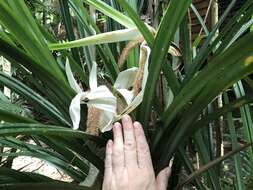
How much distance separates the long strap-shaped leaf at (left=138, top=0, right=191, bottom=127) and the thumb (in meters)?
0.10

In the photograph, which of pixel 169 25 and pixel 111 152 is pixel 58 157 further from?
pixel 169 25

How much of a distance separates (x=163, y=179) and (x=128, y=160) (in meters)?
0.06

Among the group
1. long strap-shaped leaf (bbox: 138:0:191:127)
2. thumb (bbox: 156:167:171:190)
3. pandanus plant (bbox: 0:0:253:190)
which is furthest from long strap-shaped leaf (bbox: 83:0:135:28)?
thumb (bbox: 156:167:171:190)

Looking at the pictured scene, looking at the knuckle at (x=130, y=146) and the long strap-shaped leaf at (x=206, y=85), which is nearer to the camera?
the long strap-shaped leaf at (x=206, y=85)

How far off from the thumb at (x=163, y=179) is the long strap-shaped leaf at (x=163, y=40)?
0.10 m

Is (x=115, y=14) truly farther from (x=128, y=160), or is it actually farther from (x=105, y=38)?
(x=128, y=160)

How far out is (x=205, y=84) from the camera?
541mm

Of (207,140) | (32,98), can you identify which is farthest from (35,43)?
(207,140)

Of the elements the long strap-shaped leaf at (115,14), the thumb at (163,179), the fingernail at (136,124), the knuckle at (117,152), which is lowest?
the thumb at (163,179)

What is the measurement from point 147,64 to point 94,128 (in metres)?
0.12

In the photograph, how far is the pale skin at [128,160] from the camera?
24.7 inches

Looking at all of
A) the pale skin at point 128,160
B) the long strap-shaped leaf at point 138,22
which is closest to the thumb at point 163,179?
the pale skin at point 128,160

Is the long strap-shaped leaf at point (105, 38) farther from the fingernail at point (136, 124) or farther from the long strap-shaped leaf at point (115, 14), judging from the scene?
the fingernail at point (136, 124)

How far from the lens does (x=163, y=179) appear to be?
2.14 ft
